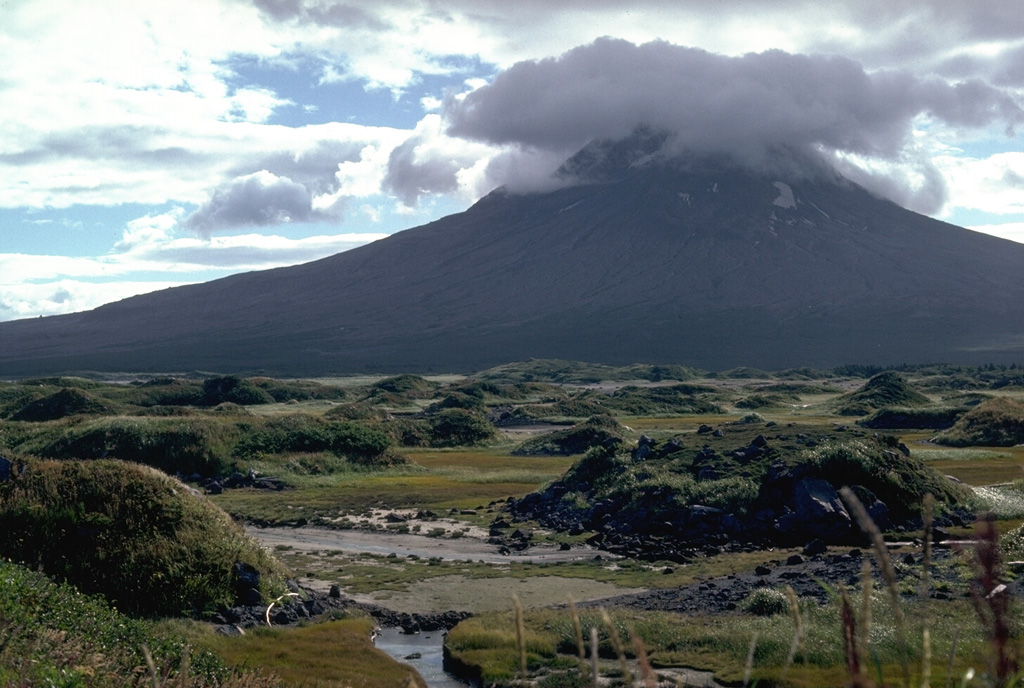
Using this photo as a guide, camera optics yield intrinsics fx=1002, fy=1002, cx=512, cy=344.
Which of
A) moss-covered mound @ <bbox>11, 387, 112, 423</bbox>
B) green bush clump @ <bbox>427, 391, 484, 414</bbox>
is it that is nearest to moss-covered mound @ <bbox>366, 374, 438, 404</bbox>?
green bush clump @ <bbox>427, 391, 484, 414</bbox>

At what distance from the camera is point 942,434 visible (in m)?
56.3

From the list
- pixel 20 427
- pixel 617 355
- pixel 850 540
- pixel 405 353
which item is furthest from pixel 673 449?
pixel 405 353

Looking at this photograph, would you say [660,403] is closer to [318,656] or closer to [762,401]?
[762,401]

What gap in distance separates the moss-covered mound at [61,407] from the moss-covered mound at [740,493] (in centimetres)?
3938

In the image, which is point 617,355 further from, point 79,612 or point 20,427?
point 79,612

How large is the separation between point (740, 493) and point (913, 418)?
41716 mm

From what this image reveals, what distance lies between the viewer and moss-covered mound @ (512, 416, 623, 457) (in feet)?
173

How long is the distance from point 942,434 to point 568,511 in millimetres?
33254

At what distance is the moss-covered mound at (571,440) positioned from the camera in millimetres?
52781

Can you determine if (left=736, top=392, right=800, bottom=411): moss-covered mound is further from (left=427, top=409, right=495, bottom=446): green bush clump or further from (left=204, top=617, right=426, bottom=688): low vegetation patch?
(left=204, top=617, right=426, bottom=688): low vegetation patch

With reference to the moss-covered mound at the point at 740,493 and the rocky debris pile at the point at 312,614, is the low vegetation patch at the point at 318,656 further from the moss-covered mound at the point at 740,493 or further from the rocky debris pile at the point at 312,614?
the moss-covered mound at the point at 740,493

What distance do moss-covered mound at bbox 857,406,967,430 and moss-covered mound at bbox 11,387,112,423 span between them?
49.4 m

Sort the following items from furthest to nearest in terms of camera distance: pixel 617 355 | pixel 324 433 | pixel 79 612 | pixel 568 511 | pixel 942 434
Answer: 1. pixel 617 355
2. pixel 942 434
3. pixel 324 433
4. pixel 568 511
5. pixel 79 612

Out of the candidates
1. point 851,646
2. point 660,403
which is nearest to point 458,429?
point 660,403
